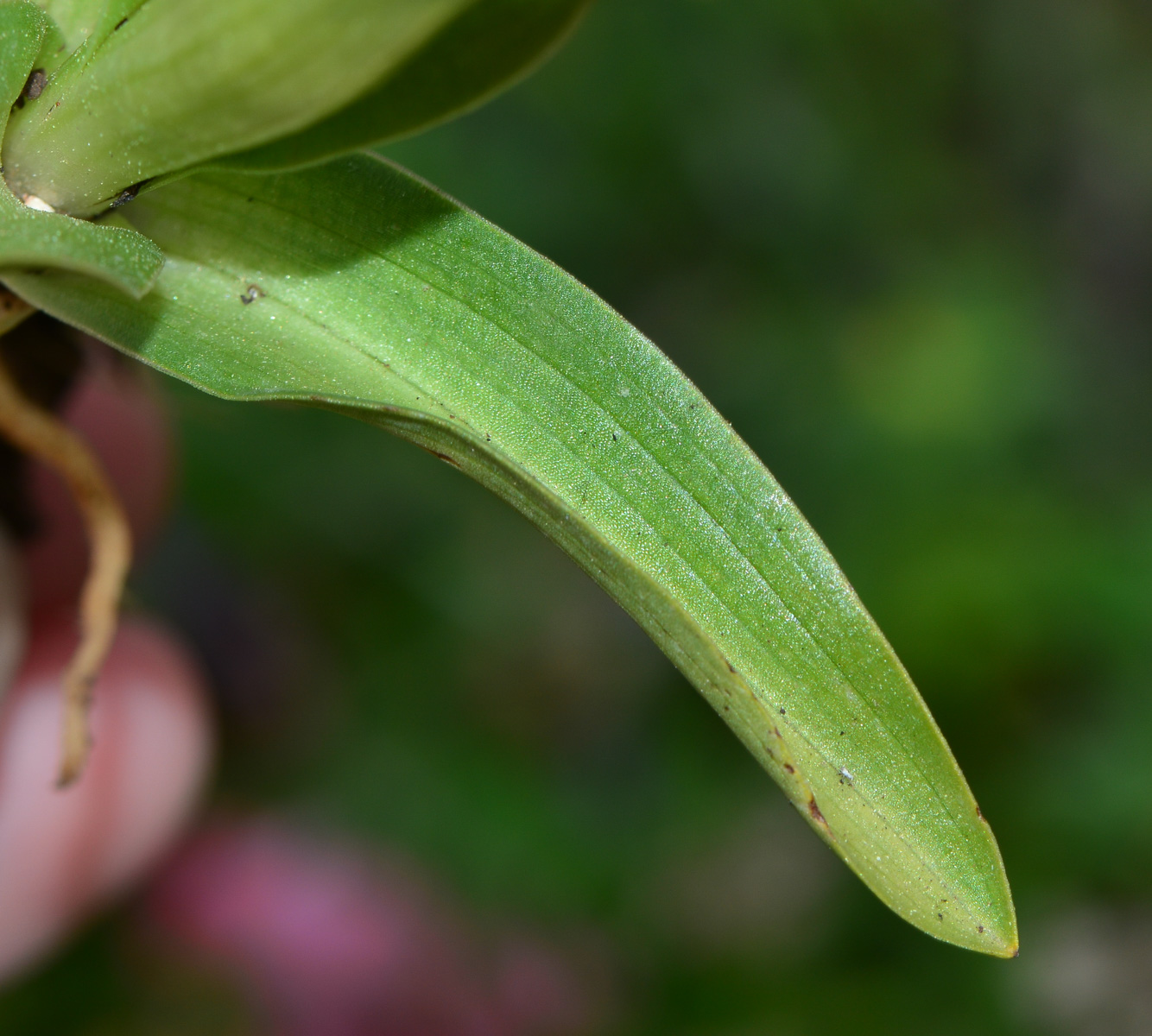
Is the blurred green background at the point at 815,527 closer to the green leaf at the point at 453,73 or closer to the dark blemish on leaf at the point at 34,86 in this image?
the dark blemish on leaf at the point at 34,86

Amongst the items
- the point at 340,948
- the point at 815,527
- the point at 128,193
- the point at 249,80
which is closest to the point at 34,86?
the point at 128,193

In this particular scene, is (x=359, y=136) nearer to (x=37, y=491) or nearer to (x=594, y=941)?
(x=37, y=491)

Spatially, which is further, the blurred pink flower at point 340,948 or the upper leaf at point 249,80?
the blurred pink flower at point 340,948

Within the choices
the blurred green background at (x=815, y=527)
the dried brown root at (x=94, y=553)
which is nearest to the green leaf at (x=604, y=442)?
the dried brown root at (x=94, y=553)

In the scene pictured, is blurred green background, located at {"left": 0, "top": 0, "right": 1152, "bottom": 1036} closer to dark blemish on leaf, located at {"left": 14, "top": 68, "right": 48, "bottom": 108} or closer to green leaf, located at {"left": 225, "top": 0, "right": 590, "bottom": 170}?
dark blemish on leaf, located at {"left": 14, "top": 68, "right": 48, "bottom": 108}

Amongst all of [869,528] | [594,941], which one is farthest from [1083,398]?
[594,941]

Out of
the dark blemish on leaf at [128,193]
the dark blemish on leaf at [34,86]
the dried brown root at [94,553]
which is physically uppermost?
the dark blemish on leaf at [34,86]

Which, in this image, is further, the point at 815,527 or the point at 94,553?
the point at 815,527

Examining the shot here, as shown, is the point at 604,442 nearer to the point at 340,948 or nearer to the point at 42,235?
the point at 42,235
